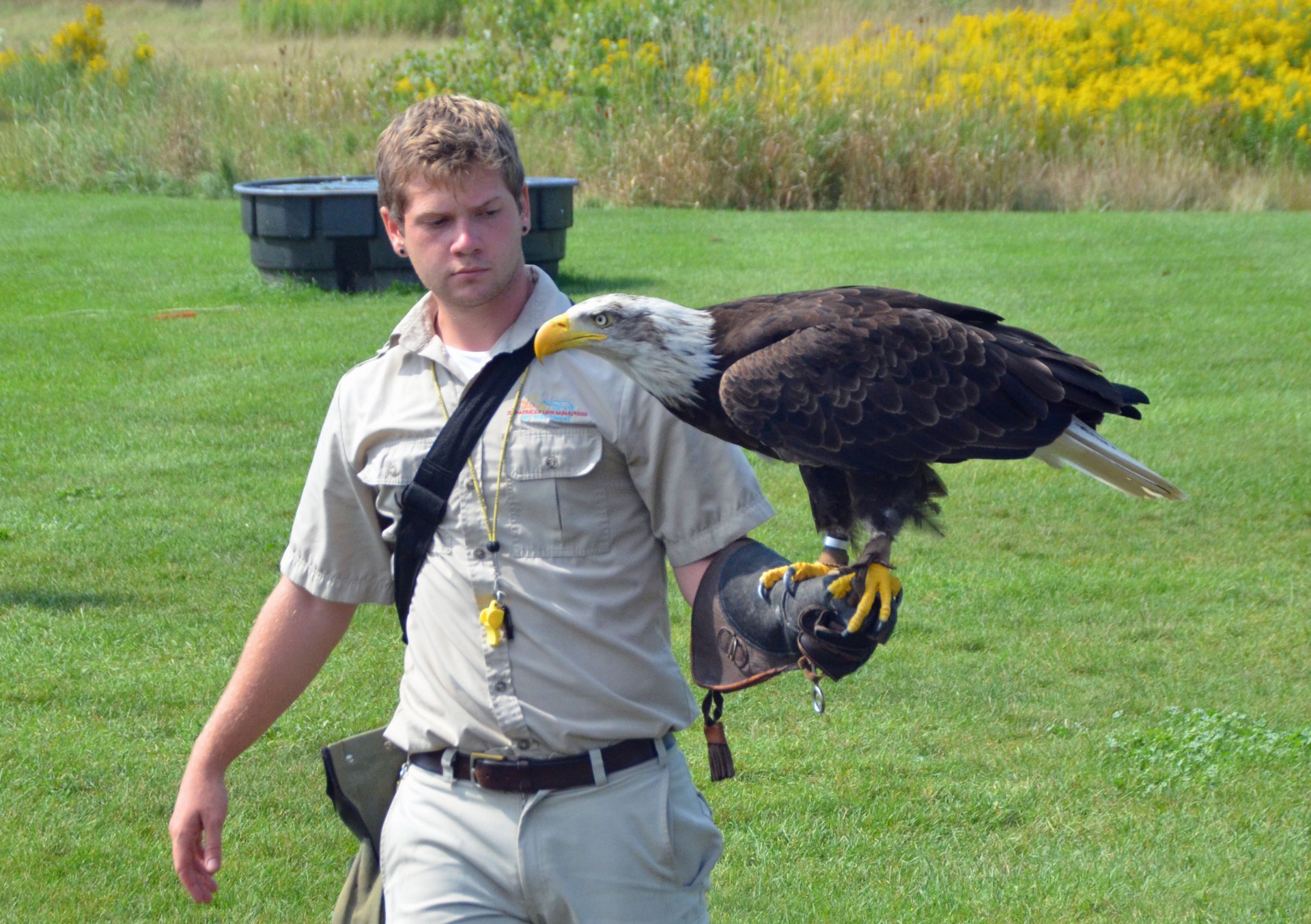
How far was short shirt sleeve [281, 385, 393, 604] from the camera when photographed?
280 centimetres

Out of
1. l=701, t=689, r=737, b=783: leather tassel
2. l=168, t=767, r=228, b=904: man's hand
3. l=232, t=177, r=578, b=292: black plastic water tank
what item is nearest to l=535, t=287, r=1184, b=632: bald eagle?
l=701, t=689, r=737, b=783: leather tassel

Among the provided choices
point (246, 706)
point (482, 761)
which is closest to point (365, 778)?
point (246, 706)

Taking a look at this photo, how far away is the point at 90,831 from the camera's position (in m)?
4.18

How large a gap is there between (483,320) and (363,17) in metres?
33.3

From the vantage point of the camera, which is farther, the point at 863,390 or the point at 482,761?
the point at 863,390

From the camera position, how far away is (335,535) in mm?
2818

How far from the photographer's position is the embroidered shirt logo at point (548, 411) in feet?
8.61

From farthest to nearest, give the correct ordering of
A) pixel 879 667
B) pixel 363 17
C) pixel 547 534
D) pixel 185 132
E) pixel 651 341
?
1. pixel 363 17
2. pixel 185 132
3. pixel 879 667
4. pixel 651 341
5. pixel 547 534

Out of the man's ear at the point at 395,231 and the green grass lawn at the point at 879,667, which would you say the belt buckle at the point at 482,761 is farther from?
the green grass lawn at the point at 879,667

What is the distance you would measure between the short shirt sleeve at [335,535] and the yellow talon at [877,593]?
951 millimetres

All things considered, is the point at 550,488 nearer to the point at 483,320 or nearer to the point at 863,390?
the point at 483,320

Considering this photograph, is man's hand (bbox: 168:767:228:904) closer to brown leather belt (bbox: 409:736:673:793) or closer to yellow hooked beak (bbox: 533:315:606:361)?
brown leather belt (bbox: 409:736:673:793)

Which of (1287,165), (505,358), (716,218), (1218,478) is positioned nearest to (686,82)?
(716,218)

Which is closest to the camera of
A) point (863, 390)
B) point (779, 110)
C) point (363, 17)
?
point (863, 390)
